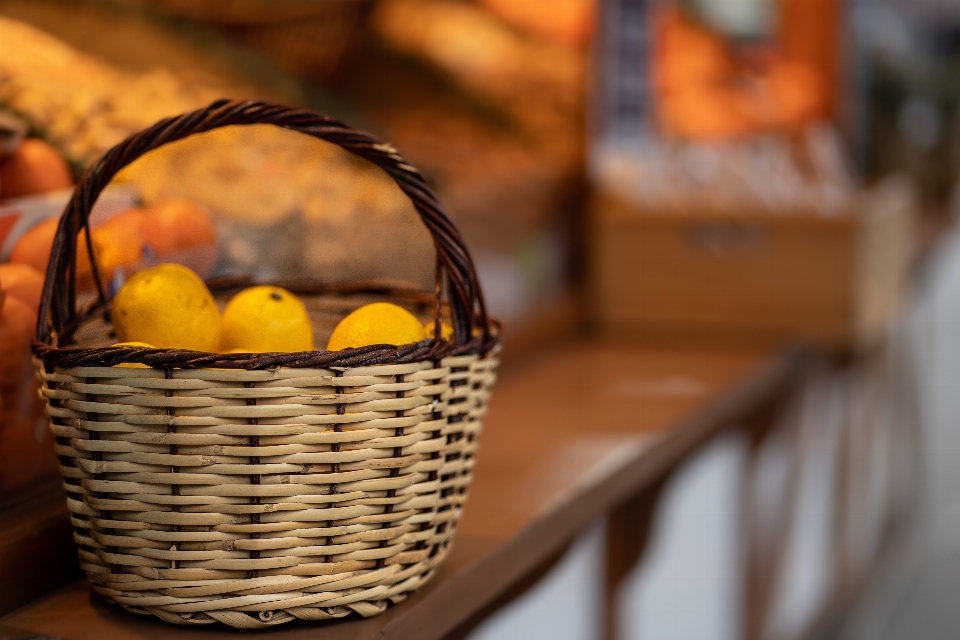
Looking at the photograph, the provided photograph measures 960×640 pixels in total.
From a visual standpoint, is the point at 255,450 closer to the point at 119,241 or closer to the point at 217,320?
the point at 217,320

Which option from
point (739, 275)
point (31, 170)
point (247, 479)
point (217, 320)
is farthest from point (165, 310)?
point (739, 275)

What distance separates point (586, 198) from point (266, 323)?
1796 millimetres

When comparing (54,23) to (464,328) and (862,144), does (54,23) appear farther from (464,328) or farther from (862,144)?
(862,144)

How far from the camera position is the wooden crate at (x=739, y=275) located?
2250mm

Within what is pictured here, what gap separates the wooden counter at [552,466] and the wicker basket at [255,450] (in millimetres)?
43

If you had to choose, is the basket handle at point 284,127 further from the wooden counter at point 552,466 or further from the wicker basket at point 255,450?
the wooden counter at point 552,466

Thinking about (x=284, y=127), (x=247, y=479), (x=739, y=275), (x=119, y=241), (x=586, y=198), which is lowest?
(x=739, y=275)

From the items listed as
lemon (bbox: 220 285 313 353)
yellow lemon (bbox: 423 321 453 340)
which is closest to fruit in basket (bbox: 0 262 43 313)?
lemon (bbox: 220 285 313 353)

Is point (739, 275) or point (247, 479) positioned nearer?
point (247, 479)

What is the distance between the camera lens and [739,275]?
7.64 ft

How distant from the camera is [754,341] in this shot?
2.32m

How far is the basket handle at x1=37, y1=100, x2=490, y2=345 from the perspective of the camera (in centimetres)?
79

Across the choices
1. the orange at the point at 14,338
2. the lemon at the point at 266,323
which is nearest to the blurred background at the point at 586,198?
the orange at the point at 14,338

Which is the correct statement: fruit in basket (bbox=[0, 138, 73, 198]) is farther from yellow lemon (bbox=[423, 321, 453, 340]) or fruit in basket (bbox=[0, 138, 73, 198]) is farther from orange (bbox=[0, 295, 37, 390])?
yellow lemon (bbox=[423, 321, 453, 340])
